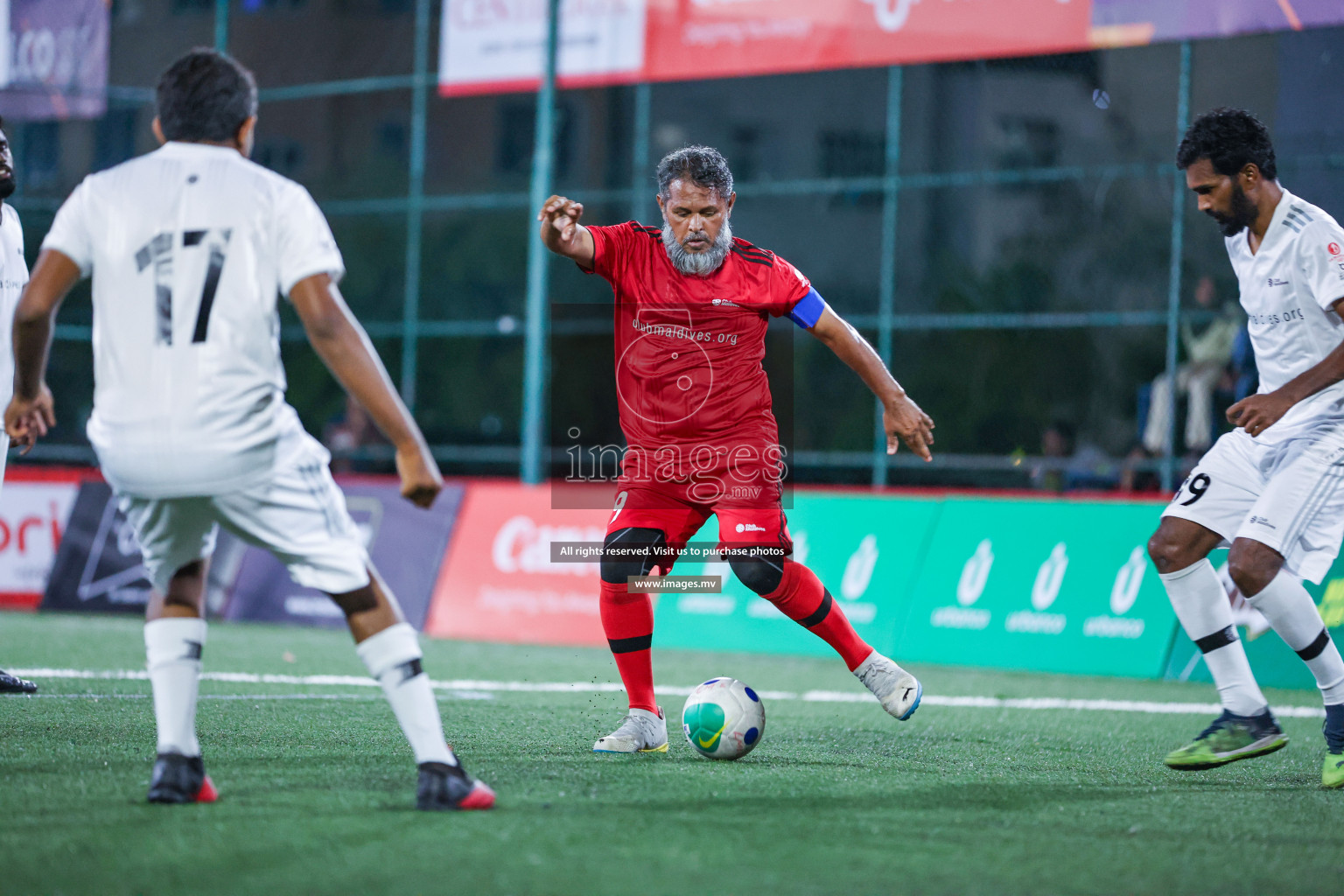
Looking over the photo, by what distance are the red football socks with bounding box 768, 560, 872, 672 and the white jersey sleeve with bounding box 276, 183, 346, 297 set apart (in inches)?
101

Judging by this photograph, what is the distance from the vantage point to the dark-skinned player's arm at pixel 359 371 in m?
4.04

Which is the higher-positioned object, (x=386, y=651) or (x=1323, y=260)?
(x=1323, y=260)

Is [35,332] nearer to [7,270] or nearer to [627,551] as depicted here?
[627,551]

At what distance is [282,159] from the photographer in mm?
36094

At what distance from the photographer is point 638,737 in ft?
19.1

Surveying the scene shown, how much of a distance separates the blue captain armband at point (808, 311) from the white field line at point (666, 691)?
261 centimetres

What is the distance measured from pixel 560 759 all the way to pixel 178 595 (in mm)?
1593

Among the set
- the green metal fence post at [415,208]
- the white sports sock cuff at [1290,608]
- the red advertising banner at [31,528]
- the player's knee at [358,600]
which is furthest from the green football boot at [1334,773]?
the green metal fence post at [415,208]

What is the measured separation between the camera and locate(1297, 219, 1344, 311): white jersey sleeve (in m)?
5.27

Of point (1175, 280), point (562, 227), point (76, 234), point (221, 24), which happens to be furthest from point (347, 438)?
point (76, 234)

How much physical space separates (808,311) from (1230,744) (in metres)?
2.28

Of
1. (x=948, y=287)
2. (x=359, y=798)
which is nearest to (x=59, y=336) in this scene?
(x=359, y=798)

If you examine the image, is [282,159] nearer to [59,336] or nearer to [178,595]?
[59,336]

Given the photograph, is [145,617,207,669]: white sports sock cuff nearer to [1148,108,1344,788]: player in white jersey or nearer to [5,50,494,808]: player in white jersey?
[5,50,494,808]: player in white jersey
